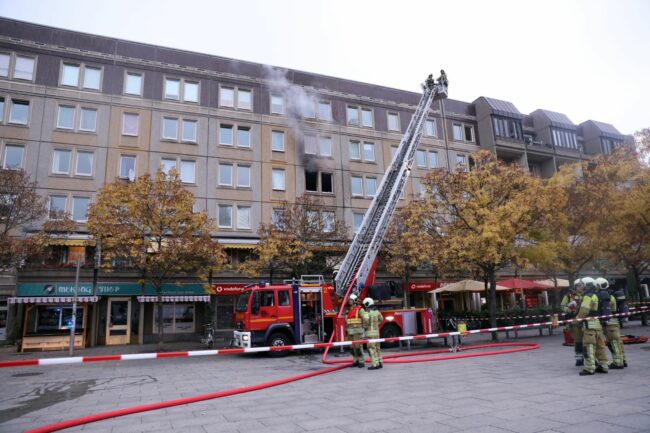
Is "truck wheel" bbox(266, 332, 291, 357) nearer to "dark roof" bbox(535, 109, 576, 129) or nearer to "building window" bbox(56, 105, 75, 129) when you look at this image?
"building window" bbox(56, 105, 75, 129)

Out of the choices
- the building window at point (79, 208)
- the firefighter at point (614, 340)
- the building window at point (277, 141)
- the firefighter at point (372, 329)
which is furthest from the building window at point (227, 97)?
the firefighter at point (614, 340)

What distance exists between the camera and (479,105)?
1439 inches

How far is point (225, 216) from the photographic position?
1065 inches

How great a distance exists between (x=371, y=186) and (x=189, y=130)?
13.0 metres

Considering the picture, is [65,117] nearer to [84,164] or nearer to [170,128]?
[84,164]

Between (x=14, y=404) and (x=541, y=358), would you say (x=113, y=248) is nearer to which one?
(x=14, y=404)

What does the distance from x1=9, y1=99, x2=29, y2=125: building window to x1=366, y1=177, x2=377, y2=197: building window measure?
21.2 meters

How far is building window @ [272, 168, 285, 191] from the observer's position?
28.6 meters

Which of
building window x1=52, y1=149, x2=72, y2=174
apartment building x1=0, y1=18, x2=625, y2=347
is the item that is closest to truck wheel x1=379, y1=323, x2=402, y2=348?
apartment building x1=0, y1=18, x2=625, y2=347

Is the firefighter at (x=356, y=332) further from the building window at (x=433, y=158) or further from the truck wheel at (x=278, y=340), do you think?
the building window at (x=433, y=158)

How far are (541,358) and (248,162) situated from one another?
20861 mm

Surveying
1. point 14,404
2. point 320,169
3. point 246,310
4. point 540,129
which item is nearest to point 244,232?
point 320,169

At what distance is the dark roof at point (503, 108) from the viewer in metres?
35.7

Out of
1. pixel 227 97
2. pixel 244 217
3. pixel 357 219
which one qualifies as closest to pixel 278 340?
pixel 244 217
